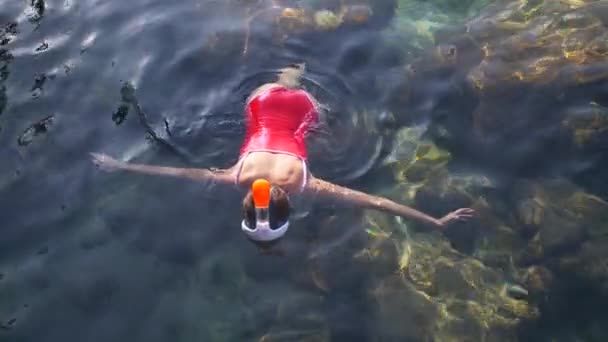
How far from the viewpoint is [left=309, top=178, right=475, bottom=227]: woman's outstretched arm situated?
5602 mm

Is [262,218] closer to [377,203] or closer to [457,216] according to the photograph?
[377,203]

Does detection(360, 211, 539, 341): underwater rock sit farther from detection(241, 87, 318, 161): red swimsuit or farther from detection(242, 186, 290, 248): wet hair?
detection(241, 87, 318, 161): red swimsuit

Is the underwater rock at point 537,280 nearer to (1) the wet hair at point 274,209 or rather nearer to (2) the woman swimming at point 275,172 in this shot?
(2) the woman swimming at point 275,172

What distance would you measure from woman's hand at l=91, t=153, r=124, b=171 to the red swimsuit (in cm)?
123

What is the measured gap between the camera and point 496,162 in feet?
20.7

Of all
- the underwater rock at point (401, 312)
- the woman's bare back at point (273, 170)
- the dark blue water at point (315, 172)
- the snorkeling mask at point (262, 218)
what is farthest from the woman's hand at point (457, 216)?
the snorkeling mask at point (262, 218)

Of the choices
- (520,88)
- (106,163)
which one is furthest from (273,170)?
(520,88)

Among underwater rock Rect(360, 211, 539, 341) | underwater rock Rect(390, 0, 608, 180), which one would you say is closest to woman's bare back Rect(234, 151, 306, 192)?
underwater rock Rect(360, 211, 539, 341)

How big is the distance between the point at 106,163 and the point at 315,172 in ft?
6.73

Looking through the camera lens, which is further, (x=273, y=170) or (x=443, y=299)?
(x=273, y=170)

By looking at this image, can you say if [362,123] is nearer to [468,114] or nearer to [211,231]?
[468,114]

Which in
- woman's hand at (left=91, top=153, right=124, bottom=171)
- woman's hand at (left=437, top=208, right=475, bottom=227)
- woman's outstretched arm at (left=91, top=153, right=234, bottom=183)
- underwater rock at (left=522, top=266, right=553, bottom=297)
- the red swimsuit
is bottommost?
underwater rock at (left=522, top=266, right=553, bottom=297)

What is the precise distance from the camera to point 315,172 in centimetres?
626

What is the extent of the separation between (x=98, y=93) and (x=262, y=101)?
2020 mm
